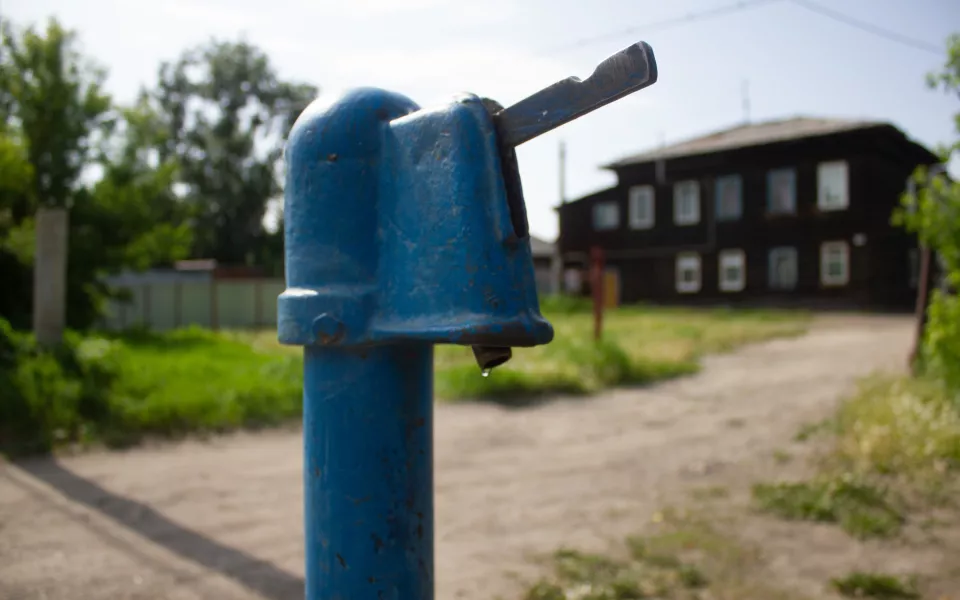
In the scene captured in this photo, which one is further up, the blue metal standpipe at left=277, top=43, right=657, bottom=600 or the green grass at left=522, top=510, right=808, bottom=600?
the blue metal standpipe at left=277, top=43, right=657, bottom=600

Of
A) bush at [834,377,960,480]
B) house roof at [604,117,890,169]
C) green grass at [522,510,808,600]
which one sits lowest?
green grass at [522,510,808,600]

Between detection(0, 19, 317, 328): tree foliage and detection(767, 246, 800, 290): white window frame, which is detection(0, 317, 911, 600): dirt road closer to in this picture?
detection(0, 19, 317, 328): tree foliage

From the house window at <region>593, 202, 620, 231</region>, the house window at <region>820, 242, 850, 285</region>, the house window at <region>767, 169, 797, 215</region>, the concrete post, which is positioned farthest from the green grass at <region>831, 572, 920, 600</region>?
the house window at <region>593, 202, 620, 231</region>

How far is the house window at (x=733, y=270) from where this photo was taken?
80.8 ft

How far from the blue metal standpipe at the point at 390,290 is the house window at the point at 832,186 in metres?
23.9

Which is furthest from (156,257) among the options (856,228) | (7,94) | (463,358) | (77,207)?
(856,228)

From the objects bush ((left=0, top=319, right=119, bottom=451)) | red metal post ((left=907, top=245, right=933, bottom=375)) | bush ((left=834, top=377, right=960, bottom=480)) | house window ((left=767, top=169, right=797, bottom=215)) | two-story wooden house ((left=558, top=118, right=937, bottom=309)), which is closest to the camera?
bush ((left=834, top=377, right=960, bottom=480))

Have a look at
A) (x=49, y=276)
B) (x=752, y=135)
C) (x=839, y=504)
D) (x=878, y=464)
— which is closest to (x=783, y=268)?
(x=752, y=135)

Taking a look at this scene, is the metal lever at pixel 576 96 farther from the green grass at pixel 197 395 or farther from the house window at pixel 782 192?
the house window at pixel 782 192

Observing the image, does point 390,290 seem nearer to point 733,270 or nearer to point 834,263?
point 834,263

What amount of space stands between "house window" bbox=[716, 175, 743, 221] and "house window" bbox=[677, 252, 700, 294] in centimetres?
153

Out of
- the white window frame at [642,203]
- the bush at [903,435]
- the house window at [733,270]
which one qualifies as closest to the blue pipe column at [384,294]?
the bush at [903,435]

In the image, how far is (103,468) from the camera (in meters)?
4.75

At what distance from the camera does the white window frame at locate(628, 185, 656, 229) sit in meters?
26.7
